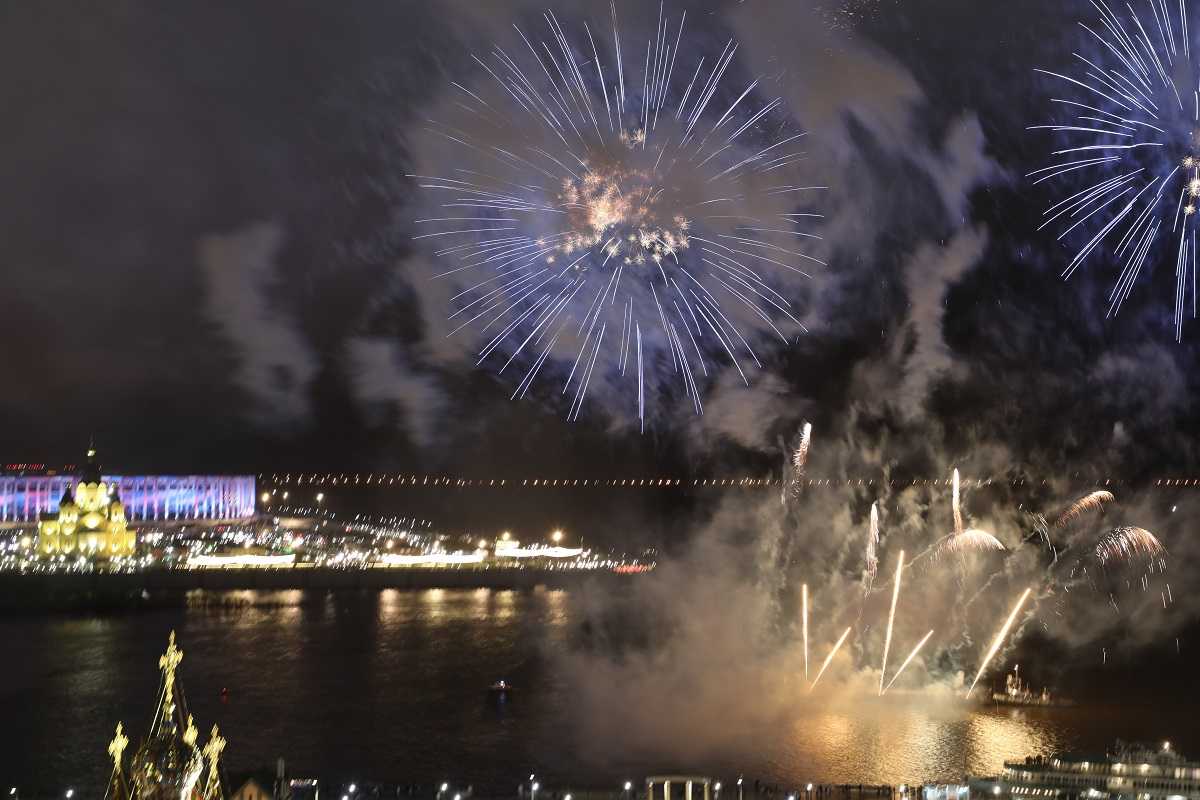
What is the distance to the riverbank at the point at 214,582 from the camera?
36844mm

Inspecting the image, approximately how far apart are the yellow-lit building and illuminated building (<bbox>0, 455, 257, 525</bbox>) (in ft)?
44.4

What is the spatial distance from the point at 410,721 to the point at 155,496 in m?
56.2

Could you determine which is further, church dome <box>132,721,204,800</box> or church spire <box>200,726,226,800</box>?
church spire <box>200,726,226,800</box>

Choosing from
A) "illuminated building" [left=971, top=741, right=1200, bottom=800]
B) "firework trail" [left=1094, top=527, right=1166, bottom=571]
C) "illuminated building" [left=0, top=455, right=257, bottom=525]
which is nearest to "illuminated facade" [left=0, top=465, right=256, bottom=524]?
"illuminated building" [left=0, top=455, right=257, bottom=525]

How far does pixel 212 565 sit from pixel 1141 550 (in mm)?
34641

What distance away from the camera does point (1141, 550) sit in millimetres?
35875

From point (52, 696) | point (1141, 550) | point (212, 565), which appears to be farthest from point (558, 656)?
point (212, 565)

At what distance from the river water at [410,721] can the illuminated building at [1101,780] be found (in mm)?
1561

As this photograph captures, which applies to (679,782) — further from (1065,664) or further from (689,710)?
(1065,664)

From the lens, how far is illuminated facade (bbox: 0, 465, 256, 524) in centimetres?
6381

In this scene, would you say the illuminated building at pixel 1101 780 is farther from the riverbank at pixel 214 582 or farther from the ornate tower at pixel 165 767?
the riverbank at pixel 214 582

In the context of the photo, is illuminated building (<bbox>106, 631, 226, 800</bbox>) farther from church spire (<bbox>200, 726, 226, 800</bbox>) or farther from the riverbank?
the riverbank

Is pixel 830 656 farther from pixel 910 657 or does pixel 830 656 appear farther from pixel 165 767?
pixel 165 767

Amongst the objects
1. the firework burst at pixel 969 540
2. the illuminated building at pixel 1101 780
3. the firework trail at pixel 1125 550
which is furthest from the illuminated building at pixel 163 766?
the firework trail at pixel 1125 550
